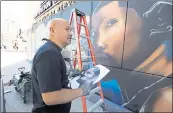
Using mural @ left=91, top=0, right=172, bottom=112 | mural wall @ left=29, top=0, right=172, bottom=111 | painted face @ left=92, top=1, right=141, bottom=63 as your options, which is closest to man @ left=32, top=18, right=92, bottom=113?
mural wall @ left=29, top=0, right=172, bottom=111

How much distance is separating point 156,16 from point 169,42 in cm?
26

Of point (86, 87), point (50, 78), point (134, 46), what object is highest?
point (134, 46)

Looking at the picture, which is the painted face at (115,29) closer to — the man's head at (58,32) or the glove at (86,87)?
the glove at (86,87)

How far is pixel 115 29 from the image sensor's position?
2.08 m

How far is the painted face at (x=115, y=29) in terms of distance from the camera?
184cm

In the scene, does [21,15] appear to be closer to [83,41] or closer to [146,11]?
[83,41]

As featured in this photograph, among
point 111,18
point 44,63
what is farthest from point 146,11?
point 44,63

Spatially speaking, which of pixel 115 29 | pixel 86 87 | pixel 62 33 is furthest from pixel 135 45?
pixel 62 33

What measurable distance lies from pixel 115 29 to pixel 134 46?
0.34m

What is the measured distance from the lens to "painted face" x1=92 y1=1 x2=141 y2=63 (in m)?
1.84

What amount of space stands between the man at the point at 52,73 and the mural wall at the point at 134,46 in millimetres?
375

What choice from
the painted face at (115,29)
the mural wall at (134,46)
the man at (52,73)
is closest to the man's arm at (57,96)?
the man at (52,73)

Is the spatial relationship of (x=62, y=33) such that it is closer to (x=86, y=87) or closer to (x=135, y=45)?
(x=86, y=87)

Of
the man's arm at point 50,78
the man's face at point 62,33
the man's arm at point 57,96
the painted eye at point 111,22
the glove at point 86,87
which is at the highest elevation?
the painted eye at point 111,22
